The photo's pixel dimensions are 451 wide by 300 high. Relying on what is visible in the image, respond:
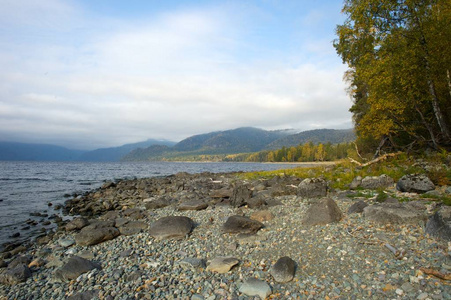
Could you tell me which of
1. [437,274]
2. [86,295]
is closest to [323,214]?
[437,274]

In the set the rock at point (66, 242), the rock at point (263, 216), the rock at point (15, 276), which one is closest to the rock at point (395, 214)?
the rock at point (263, 216)

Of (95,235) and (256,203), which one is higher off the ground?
(256,203)

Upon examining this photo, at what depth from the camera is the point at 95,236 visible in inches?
412

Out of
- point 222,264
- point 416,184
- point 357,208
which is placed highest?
point 416,184

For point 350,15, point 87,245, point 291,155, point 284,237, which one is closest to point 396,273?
point 284,237

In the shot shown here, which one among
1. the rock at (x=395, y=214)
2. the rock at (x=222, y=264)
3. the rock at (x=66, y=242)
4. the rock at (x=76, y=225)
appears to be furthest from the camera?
the rock at (x=76, y=225)

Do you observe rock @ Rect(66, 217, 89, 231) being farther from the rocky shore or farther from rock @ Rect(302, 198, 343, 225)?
rock @ Rect(302, 198, 343, 225)

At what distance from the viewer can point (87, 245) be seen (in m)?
10.3

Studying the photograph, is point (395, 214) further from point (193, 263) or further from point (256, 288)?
point (193, 263)

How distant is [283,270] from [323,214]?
4.04 m

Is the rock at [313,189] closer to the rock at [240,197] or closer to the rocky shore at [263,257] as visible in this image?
the rocky shore at [263,257]

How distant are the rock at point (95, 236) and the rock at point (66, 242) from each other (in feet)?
1.45

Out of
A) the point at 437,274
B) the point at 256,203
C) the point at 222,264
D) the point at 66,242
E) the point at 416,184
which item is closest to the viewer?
the point at 437,274

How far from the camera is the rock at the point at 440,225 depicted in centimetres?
662
